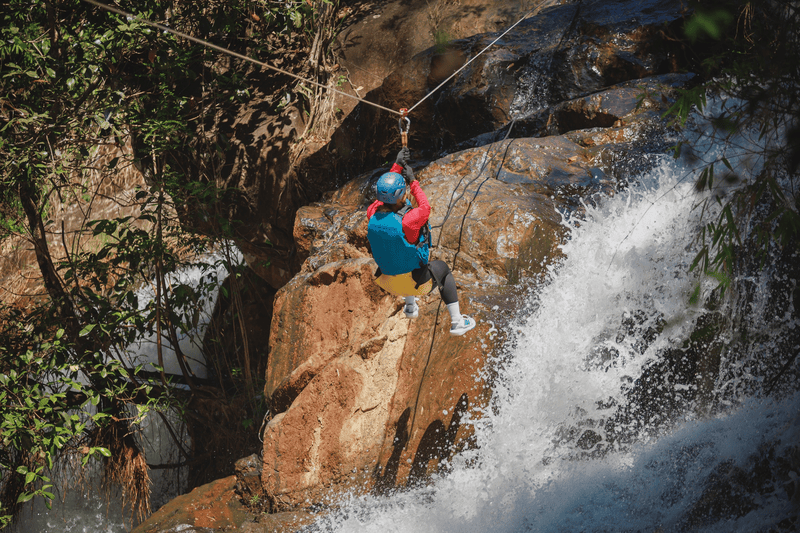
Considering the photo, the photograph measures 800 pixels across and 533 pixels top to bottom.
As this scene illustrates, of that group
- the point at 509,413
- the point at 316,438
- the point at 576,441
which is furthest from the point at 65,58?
the point at 576,441

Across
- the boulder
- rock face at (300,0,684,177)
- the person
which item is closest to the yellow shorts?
the person

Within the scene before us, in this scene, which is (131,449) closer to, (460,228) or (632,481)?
(460,228)

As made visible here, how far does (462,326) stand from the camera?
3812 mm

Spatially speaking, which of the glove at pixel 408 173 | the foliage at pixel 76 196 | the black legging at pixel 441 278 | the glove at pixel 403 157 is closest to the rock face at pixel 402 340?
the black legging at pixel 441 278

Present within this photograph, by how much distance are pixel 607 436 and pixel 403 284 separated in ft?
5.69

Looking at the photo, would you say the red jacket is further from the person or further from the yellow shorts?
the yellow shorts

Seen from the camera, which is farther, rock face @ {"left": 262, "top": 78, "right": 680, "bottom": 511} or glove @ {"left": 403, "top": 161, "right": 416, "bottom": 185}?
rock face @ {"left": 262, "top": 78, "right": 680, "bottom": 511}

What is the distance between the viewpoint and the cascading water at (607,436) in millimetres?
3791

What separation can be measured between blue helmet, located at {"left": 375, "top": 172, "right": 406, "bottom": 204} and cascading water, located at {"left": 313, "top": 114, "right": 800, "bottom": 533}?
50.8 inches

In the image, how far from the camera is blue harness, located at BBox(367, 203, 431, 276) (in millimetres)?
3666

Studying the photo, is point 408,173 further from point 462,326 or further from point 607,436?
point 607,436

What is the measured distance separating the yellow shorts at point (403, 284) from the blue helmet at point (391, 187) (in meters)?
0.48

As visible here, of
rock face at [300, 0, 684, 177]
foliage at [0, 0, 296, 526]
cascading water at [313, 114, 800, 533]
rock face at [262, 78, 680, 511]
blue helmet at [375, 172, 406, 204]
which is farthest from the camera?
rock face at [300, 0, 684, 177]

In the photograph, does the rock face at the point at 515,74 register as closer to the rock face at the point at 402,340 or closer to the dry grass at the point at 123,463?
the rock face at the point at 402,340
